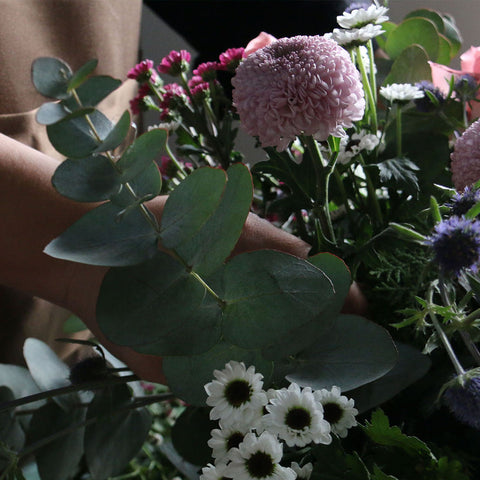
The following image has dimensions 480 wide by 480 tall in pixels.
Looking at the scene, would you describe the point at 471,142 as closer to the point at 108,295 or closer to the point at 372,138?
Answer: the point at 372,138

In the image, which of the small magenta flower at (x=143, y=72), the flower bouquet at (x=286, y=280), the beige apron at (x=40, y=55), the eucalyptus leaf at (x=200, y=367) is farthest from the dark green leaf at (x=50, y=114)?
the beige apron at (x=40, y=55)

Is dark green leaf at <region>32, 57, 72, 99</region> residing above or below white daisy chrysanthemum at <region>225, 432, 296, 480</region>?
above

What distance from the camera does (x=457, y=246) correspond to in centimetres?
22

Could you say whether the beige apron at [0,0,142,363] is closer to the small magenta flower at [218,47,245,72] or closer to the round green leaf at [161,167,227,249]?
the small magenta flower at [218,47,245,72]

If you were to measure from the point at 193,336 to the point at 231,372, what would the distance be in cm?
2

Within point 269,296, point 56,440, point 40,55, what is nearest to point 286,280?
point 269,296

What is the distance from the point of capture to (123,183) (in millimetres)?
229

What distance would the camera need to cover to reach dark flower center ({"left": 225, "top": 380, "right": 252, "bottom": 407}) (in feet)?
0.75

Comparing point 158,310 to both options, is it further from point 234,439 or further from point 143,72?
point 143,72

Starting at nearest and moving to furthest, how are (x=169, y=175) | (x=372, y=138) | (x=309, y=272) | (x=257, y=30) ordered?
(x=309, y=272)
(x=372, y=138)
(x=169, y=175)
(x=257, y=30)

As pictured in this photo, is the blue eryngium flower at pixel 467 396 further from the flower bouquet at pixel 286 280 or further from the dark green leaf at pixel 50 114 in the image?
the dark green leaf at pixel 50 114

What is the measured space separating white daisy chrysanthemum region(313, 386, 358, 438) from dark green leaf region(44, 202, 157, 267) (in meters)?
0.09

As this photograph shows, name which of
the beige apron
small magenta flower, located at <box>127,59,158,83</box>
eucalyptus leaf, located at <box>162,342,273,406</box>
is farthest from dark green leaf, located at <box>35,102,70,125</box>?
the beige apron

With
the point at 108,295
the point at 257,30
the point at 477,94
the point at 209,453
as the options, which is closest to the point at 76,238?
the point at 108,295
